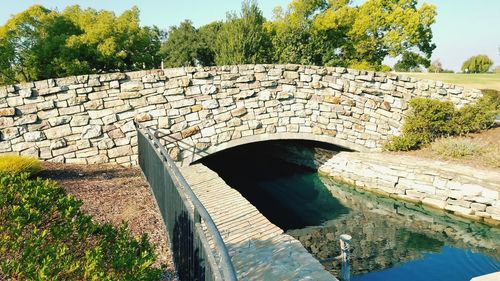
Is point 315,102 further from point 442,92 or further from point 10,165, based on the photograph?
point 10,165

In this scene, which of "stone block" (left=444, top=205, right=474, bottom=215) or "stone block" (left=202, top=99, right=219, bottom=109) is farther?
"stone block" (left=202, top=99, right=219, bottom=109)

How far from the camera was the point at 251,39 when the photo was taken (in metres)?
22.6

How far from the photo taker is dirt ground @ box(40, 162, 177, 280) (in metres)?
A: 4.99

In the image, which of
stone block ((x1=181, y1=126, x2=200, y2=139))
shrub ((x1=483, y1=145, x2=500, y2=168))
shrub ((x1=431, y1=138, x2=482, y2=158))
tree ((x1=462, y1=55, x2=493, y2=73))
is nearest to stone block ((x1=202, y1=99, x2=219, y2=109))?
stone block ((x1=181, y1=126, x2=200, y2=139))

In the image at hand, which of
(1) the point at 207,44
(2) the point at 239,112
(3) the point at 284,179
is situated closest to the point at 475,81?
(1) the point at 207,44

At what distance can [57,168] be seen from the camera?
28.3 ft

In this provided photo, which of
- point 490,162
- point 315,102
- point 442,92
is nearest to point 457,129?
point 442,92

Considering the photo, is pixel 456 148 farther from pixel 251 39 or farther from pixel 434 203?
pixel 251 39

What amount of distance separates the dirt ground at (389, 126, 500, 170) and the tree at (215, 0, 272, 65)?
1379cm

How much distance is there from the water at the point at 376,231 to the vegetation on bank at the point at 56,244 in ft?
15.3

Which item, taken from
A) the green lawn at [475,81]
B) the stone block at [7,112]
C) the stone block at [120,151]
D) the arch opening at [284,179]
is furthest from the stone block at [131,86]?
the green lawn at [475,81]

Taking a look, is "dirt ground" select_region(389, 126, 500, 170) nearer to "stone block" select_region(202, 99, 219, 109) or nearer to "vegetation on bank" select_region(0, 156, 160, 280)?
"stone block" select_region(202, 99, 219, 109)

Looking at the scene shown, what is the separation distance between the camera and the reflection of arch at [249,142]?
35.2 feet

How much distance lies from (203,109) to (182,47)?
29.2m
